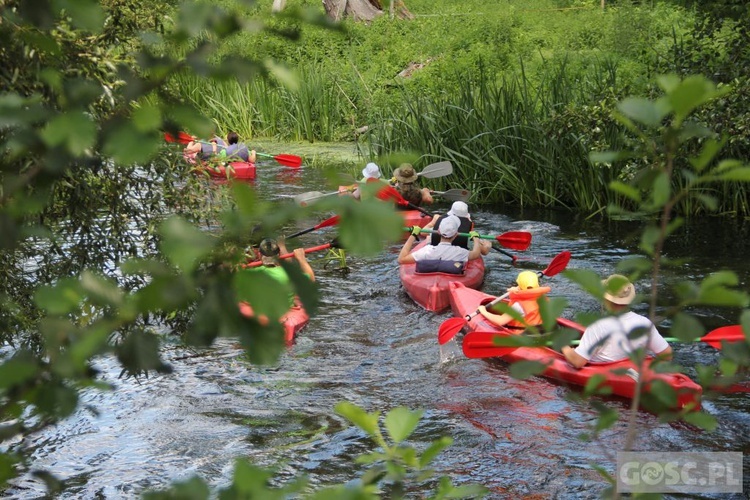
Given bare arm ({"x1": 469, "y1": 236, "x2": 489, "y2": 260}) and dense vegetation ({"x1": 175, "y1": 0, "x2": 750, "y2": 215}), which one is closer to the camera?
bare arm ({"x1": 469, "y1": 236, "x2": 489, "y2": 260})

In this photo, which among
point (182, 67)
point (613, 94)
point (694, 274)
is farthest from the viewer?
point (613, 94)

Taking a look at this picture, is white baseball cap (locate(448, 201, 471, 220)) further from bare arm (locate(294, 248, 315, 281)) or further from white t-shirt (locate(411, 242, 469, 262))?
bare arm (locate(294, 248, 315, 281))

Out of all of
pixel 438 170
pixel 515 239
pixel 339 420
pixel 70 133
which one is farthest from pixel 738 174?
pixel 438 170

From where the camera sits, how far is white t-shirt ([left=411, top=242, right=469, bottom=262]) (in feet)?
30.1

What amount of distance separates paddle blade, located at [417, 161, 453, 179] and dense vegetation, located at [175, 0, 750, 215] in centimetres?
37

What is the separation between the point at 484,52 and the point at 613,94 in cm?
835

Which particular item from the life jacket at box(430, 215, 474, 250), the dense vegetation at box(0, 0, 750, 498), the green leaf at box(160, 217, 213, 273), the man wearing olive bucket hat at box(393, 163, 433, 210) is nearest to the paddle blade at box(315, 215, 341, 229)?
the dense vegetation at box(0, 0, 750, 498)

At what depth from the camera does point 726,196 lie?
1121 centimetres

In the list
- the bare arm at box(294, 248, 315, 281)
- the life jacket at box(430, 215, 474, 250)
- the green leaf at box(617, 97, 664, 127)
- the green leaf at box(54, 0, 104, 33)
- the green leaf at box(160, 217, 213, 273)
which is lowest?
the life jacket at box(430, 215, 474, 250)

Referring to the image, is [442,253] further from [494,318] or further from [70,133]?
[70,133]

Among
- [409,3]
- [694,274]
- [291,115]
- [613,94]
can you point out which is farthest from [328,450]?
[409,3]

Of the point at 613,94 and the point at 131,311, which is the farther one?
Answer: the point at 613,94

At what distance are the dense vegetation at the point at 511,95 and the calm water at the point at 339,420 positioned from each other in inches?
78.2

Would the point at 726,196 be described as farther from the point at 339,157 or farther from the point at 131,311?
the point at 131,311
